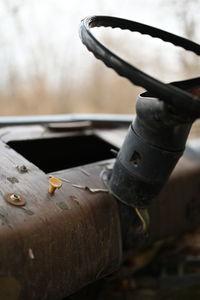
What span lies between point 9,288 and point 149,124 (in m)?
0.54

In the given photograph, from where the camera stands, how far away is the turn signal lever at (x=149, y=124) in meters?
0.84

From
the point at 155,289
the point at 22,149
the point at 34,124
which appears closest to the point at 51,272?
the point at 22,149

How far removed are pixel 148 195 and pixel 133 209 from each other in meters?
0.09

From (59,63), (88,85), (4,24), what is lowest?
(88,85)

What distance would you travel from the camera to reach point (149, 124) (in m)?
1.00

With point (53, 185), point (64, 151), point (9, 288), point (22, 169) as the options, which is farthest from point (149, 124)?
point (64, 151)

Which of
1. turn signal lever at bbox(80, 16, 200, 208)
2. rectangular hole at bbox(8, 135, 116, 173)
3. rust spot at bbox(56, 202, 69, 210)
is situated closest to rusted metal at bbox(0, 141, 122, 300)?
rust spot at bbox(56, 202, 69, 210)

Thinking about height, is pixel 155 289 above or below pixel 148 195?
below

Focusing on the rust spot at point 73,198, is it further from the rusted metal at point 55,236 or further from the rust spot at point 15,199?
the rust spot at point 15,199

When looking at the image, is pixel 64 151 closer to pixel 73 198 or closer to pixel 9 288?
pixel 73 198

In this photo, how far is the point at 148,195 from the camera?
113 cm

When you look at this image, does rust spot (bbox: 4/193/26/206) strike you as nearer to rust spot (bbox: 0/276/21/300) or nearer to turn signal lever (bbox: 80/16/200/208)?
rust spot (bbox: 0/276/21/300)

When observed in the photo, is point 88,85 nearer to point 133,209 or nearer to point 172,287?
point 172,287

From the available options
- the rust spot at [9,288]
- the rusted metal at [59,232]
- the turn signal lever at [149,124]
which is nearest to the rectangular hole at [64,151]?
the rusted metal at [59,232]
